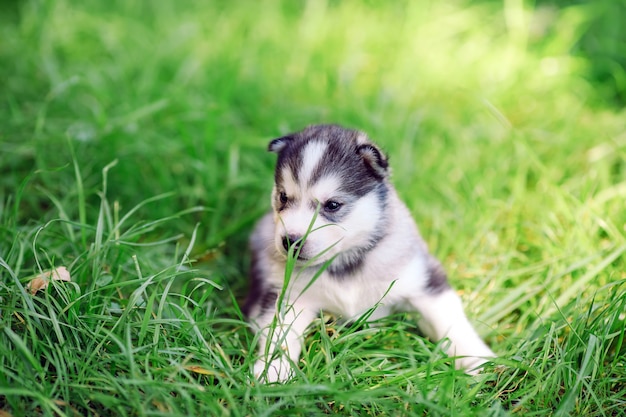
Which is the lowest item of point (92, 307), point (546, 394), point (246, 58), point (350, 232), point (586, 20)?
point (546, 394)

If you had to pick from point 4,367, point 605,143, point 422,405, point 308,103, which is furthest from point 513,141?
point 4,367

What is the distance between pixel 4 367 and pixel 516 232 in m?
3.35

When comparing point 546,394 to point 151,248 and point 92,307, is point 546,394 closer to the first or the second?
point 92,307

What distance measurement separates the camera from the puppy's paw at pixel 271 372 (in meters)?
3.11

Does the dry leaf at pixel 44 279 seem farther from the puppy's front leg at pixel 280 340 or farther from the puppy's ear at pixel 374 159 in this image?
the puppy's ear at pixel 374 159

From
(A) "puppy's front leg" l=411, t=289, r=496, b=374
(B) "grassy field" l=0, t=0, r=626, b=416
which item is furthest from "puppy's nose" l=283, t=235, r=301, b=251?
(A) "puppy's front leg" l=411, t=289, r=496, b=374

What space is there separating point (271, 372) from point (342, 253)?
2.43 ft

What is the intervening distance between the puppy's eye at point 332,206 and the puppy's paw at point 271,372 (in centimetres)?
82

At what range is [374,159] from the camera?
11.1 feet

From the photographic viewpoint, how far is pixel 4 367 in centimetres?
285

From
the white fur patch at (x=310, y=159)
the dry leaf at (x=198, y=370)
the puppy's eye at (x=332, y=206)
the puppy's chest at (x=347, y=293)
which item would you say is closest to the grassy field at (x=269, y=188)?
the dry leaf at (x=198, y=370)

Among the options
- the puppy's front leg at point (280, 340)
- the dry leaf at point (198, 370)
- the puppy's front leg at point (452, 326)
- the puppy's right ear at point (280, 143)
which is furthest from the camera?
the puppy's right ear at point (280, 143)

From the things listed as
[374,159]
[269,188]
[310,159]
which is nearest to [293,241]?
[310,159]

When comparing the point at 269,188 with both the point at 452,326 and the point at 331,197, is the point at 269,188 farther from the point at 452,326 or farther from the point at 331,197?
the point at 452,326
